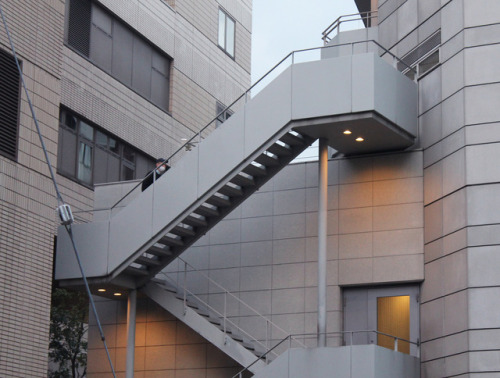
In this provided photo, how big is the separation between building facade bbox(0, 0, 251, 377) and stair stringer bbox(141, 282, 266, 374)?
4042 mm

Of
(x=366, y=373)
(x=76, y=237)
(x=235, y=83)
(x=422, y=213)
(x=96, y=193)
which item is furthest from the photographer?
(x=235, y=83)

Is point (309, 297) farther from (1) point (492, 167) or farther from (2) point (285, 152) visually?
(1) point (492, 167)

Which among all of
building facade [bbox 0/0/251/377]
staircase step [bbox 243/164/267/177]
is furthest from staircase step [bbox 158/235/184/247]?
building facade [bbox 0/0/251/377]

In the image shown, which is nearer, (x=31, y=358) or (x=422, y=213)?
(x=31, y=358)

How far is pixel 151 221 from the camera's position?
27.4 meters

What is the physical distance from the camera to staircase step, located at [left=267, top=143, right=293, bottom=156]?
2669cm

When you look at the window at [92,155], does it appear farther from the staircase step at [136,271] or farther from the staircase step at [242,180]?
the staircase step at [242,180]

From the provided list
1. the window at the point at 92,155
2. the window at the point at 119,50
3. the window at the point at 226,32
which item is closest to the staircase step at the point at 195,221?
the window at the point at 92,155

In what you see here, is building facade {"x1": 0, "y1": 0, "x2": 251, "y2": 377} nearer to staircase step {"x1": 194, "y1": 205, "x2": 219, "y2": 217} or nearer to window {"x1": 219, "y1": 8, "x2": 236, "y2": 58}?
window {"x1": 219, "y1": 8, "x2": 236, "y2": 58}

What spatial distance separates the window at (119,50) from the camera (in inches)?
1540

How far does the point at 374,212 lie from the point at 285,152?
117 inches

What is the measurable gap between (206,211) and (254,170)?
72.4 inches

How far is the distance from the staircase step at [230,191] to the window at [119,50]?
44.8 feet

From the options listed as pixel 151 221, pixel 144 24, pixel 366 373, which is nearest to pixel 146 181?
pixel 151 221
